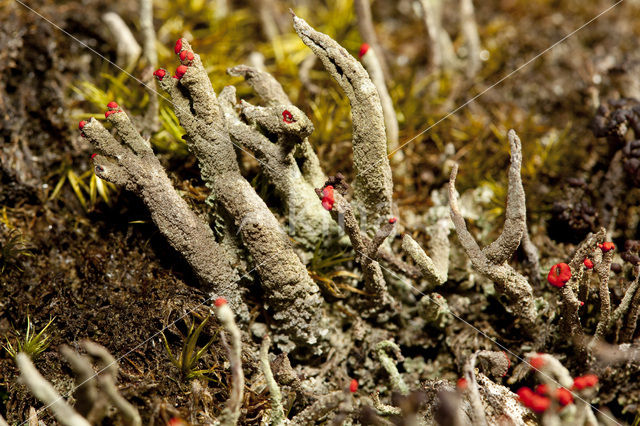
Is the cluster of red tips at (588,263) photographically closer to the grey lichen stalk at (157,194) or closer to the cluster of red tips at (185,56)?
the grey lichen stalk at (157,194)

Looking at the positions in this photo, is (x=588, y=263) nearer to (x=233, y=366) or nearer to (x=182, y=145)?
(x=233, y=366)

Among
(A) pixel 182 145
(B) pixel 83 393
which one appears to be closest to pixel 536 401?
(B) pixel 83 393

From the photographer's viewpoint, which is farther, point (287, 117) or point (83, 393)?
point (287, 117)

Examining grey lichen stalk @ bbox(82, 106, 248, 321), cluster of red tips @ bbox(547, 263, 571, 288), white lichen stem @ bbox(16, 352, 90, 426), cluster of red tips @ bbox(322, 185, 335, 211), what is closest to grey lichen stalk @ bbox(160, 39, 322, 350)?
grey lichen stalk @ bbox(82, 106, 248, 321)

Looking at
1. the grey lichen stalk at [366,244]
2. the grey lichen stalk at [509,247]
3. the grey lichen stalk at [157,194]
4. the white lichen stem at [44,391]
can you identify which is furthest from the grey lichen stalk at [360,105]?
the white lichen stem at [44,391]

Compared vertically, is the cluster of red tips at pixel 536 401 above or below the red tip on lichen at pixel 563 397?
below

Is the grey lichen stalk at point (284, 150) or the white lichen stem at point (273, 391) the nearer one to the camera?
the white lichen stem at point (273, 391)
